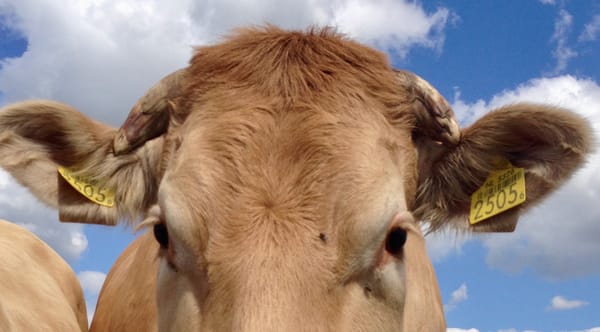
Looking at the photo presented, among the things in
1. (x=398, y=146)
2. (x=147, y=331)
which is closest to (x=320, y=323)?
(x=398, y=146)

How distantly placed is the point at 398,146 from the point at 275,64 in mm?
870

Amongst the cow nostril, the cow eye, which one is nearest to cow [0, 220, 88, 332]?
the cow eye

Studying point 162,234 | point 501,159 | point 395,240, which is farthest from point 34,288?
point 501,159

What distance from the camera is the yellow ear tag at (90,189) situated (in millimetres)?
4730

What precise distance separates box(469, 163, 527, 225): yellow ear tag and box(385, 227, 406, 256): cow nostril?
3.45ft

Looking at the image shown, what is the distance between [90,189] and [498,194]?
2.77m

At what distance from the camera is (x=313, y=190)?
3318 mm

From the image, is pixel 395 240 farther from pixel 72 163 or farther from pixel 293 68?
pixel 72 163

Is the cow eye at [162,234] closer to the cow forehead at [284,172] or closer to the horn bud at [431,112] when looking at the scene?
the cow forehead at [284,172]

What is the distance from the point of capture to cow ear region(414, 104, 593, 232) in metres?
4.16

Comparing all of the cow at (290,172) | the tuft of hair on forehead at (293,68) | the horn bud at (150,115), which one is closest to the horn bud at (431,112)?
the cow at (290,172)

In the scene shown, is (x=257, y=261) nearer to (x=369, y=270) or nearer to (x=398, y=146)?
(x=369, y=270)

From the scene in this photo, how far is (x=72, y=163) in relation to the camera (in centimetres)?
480

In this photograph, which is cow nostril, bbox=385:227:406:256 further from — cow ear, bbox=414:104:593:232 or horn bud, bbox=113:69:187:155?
horn bud, bbox=113:69:187:155
